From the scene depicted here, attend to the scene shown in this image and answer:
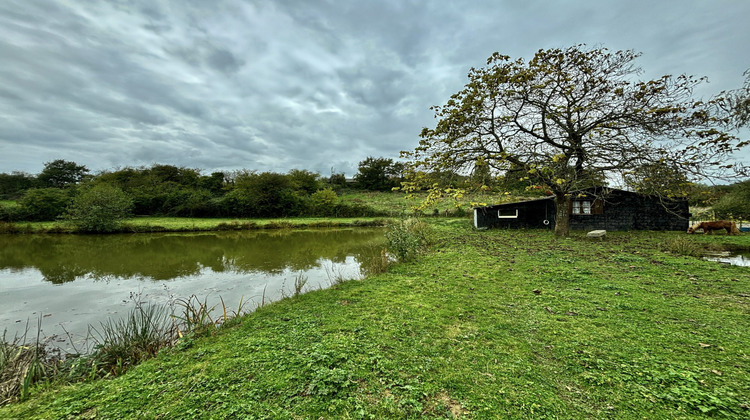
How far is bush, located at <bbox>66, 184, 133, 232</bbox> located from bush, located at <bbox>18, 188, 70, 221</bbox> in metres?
5.75

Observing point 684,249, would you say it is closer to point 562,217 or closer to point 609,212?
point 562,217

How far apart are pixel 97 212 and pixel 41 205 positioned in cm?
990

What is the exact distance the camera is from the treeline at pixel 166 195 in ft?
82.8

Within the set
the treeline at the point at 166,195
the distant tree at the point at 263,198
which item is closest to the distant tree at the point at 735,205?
the treeline at the point at 166,195

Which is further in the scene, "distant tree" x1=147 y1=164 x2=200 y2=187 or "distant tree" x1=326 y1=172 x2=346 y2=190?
"distant tree" x1=326 y1=172 x2=346 y2=190

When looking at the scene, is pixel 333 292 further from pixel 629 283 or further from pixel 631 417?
pixel 629 283

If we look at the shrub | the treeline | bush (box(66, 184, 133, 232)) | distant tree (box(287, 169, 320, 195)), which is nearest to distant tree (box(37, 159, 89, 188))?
the treeline

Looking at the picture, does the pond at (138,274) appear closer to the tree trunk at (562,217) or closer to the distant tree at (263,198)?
the tree trunk at (562,217)

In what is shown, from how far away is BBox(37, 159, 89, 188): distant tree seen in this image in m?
39.6

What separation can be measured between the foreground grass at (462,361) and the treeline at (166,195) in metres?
22.1

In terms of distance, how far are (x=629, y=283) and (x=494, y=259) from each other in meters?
3.33

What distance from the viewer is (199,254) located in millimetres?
13953

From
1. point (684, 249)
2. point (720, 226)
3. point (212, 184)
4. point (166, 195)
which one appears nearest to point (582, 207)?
point (720, 226)

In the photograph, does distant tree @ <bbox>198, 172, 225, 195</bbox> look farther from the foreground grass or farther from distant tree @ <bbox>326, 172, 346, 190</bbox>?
the foreground grass
